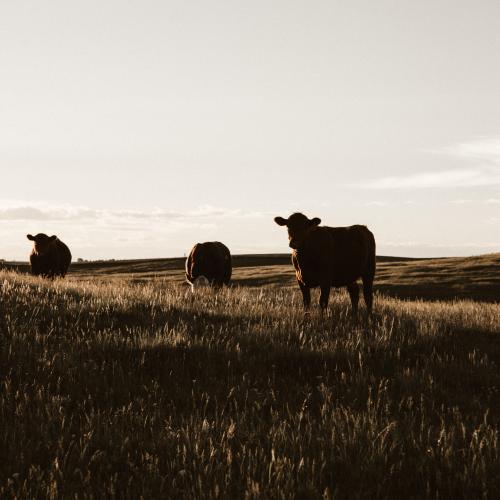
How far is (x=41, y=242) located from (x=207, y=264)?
7230mm

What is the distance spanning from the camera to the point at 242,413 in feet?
15.5

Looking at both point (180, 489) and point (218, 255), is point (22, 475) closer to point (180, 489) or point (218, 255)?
point (180, 489)

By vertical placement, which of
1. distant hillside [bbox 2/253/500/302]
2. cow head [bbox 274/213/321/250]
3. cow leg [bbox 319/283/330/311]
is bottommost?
distant hillside [bbox 2/253/500/302]

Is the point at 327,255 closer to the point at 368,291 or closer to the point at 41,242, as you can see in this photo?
the point at 368,291

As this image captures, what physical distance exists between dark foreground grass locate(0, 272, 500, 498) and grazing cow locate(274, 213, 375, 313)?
3.15 meters

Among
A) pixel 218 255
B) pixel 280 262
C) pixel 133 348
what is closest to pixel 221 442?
pixel 133 348

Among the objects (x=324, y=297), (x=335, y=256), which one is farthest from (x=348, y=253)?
(x=324, y=297)

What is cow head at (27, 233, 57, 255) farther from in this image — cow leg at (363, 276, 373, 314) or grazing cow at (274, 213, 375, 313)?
cow leg at (363, 276, 373, 314)

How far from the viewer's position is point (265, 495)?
3346 millimetres

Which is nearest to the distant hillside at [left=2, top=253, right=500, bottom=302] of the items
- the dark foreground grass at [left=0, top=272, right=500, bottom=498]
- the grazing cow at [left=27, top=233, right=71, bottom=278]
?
the grazing cow at [left=27, top=233, right=71, bottom=278]

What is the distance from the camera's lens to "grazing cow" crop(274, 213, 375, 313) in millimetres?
12266

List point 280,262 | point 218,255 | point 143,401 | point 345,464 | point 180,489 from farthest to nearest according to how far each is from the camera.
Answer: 1. point 280,262
2. point 218,255
3. point 143,401
4. point 345,464
5. point 180,489

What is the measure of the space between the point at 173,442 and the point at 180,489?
0.56m

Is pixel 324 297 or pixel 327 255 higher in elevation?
pixel 327 255
